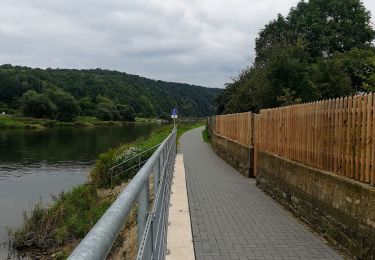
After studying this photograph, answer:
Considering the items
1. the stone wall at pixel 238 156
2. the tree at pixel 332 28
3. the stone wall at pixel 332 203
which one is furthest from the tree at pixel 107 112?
the stone wall at pixel 332 203

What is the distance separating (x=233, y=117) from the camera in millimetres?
20656

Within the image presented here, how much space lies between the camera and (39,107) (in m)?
113

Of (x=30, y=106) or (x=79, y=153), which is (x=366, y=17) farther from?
(x=30, y=106)

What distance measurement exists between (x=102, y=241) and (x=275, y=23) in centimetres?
4677

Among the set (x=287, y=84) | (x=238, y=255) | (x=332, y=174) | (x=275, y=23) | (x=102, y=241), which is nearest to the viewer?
(x=102, y=241)

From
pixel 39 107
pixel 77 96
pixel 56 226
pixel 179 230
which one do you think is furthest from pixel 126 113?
pixel 179 230

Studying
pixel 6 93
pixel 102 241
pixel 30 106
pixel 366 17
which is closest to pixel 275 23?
pixel 366 17

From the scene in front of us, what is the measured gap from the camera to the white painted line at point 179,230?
6.29m

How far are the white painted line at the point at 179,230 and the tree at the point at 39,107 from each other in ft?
354

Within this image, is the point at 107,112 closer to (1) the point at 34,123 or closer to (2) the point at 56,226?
(1) the point at 34,123

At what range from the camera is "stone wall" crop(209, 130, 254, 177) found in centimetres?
1537

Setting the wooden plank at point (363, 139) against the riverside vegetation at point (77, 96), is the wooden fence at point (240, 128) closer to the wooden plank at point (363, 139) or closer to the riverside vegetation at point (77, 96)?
the wooden plank at point (363, 139)

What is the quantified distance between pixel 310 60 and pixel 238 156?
935 inches

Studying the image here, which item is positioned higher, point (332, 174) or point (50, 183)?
point (332, 174)
